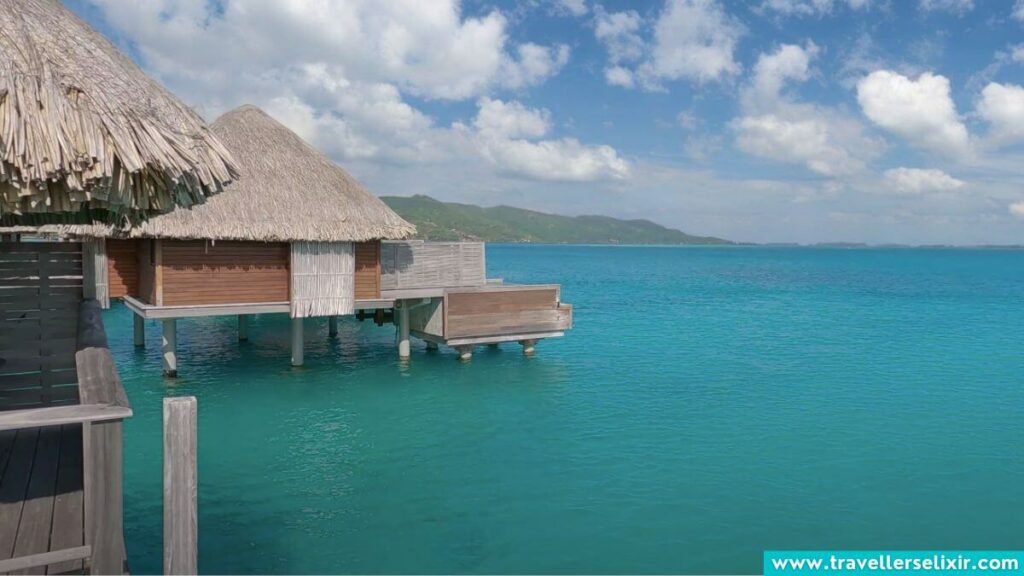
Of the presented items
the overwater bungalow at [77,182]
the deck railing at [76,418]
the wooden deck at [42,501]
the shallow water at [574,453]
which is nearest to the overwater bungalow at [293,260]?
the shallow water at [574,453]

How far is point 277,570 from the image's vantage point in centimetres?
885

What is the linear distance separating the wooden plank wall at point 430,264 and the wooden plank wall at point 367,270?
23cm

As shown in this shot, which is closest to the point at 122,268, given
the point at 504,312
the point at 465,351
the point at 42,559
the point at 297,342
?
the point at 297,342

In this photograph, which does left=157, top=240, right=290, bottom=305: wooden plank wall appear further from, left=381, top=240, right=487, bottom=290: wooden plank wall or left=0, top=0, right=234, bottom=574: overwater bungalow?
left=0, top=0, right=234, bottom=574: overwater bungalow

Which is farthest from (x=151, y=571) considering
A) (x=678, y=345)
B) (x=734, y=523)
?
(x=678, y=345)

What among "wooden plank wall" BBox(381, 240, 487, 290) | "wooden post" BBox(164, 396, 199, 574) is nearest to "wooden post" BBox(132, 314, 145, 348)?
"wooden plank wall" BBox(381, 240, 487, 290)

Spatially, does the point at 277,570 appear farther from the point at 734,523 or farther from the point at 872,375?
the point at 872,375

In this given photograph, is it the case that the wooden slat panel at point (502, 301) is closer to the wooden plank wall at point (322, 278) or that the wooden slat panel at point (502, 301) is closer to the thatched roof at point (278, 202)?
the thatched roof at point (278, 202)

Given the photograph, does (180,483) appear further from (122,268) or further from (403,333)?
(122,268)

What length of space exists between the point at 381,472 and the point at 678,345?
17.7 m

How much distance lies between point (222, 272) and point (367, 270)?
12.0 ft

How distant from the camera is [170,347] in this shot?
18.7m

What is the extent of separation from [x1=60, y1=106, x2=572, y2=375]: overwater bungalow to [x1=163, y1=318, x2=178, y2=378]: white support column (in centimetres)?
4

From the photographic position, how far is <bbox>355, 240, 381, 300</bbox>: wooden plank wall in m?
→ 19.1
